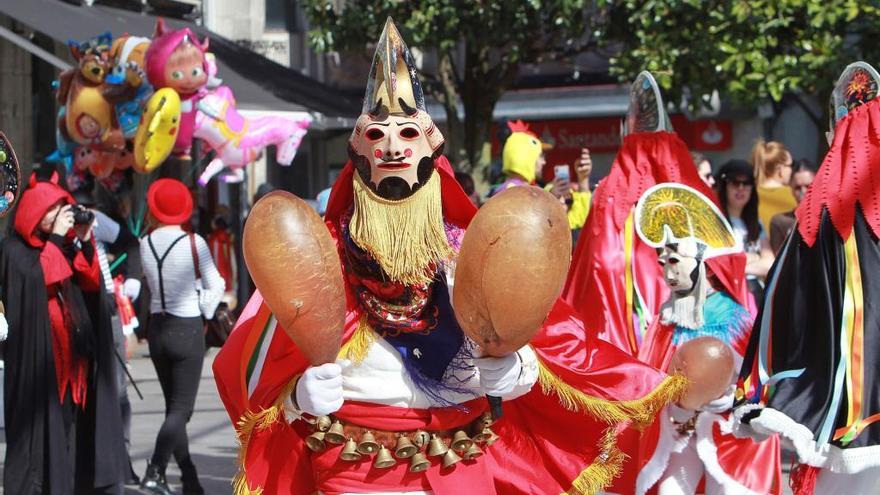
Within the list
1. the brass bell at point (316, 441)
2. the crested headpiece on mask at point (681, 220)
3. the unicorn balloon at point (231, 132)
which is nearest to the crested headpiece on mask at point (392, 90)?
the brass bell at point (316, 441)

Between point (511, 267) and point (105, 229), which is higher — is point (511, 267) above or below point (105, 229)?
above

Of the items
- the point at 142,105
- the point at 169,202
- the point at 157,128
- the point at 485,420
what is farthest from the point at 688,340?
the point at 142,105

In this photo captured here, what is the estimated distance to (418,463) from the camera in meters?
3.98

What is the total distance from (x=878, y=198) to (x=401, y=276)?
1.93 metres

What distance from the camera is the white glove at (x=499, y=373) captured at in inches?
149

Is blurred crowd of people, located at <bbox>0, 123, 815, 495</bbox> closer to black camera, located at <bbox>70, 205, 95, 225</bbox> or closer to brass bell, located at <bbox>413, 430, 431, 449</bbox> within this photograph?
black camera, located at <bbox>70, 205, 95, 225</bbox>

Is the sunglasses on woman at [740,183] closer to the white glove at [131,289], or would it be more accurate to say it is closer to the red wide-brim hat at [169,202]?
the red wide-brim hat at [169,202]

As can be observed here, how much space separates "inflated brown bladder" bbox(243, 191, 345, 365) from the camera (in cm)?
356

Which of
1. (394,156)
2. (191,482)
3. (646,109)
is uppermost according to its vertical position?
(394,156)

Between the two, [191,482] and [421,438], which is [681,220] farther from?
[191,482]

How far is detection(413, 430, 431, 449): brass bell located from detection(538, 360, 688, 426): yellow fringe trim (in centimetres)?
38

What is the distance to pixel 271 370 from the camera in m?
4.01

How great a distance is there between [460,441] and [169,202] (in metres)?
3.62

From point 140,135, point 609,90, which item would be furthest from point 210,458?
point 609,90
